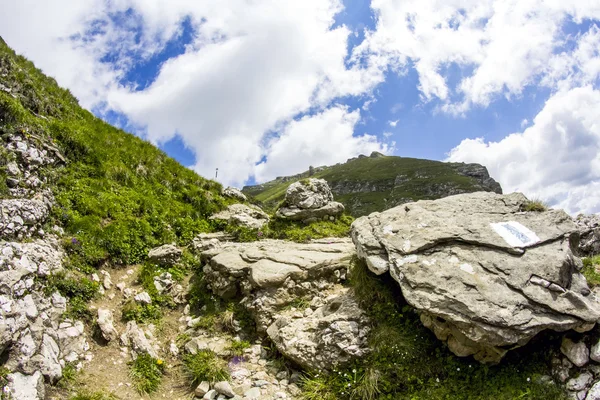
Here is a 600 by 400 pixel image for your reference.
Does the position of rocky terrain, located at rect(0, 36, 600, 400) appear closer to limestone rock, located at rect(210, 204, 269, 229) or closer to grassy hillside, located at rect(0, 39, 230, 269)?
grassy hillside, located at rect(0, 39, 230, 269)

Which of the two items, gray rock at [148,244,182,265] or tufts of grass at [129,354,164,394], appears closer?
tufts of grass at [129,354,164,394]

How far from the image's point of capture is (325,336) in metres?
9.74

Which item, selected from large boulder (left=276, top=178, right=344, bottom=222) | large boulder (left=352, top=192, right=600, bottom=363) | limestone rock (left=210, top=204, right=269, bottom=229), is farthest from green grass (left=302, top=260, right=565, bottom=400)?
limestone rock (left=210, top=204, right=269, bottom=229)

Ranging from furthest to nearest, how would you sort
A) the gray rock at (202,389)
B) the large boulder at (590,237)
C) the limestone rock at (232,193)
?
the limestone rock at (232,193) < the large boulder at (590,237) < the gray rock at (202,389)

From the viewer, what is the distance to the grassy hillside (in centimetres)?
1411

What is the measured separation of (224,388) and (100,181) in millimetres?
12361

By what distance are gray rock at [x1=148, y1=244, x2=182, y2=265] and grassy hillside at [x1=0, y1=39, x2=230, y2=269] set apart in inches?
23.9

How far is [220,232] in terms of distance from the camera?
1825cm

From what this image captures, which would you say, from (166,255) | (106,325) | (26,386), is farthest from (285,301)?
(26,386)

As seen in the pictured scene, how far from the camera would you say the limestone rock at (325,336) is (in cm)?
938

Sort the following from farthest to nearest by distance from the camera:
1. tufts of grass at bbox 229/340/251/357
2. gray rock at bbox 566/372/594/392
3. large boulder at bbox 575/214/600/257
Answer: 1. large boulder at bbox 575/214/600/257
2. tufts of grass at bbox 229/340/251/357
3. gray rock at bbox 566/372/594/392

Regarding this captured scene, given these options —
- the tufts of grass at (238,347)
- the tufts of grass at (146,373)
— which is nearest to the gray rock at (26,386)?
the tufts of grass at (146,373)

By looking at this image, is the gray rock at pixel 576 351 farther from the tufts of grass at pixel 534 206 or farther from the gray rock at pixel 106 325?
the gray rock at pixel 106 325

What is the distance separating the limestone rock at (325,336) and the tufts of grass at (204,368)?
166 centimetres
